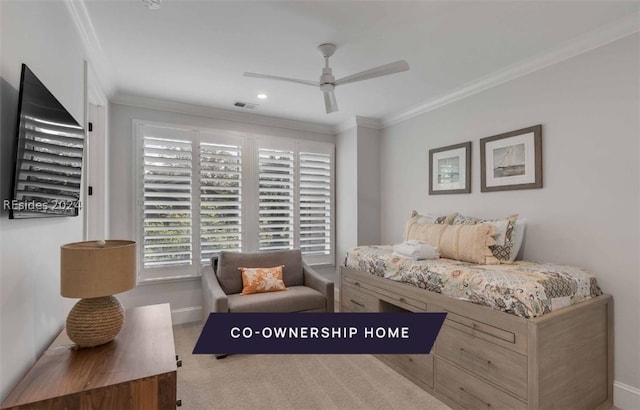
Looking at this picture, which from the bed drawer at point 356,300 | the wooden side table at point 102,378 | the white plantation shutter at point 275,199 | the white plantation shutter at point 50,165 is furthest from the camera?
the white plantation shutter at point 275,199

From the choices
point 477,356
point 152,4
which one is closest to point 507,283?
point 477,356

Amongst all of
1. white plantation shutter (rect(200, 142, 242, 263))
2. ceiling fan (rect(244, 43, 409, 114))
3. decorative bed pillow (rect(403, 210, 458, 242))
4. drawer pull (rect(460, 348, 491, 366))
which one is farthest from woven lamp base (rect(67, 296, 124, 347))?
decorative bed pillow (rect(403, 210, 458, 242))

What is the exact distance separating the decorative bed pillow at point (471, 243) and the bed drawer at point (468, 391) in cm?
85

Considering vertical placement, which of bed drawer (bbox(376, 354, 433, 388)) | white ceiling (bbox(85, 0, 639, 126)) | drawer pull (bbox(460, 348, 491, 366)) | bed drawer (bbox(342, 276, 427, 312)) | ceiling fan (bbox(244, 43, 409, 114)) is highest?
white ceiling (bbox(85, 0, 639, 126))

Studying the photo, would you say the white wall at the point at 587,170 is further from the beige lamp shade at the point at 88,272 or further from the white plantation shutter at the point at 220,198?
the beige lamp shade at the point at 88,272

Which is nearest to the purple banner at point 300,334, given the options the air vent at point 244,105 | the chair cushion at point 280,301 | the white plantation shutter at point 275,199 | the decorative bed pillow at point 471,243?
the chair cushion at point 280,301

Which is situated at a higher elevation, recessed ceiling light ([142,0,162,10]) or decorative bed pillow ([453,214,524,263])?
recessed ceiling light ([142,0,162,10])

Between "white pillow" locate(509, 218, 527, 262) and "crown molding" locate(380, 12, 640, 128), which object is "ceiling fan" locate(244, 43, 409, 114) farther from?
"white pillow" locate(509, 218, 527, 262)

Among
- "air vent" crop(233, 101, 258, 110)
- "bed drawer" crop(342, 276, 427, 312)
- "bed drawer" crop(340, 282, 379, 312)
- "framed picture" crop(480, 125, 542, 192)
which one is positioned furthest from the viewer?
"air vent" crop(233, 101, 258, 110)

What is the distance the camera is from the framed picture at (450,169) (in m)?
3.25

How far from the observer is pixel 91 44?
2324 millimetres

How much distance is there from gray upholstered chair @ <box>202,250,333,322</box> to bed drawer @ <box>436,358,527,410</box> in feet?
4.68

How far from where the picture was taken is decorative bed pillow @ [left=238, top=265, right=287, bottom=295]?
3.42m

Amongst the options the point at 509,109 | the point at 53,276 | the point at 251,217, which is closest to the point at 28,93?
the point at 53,276
